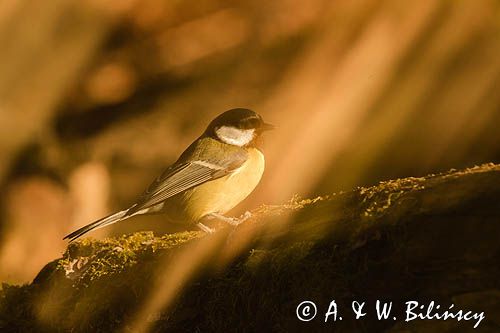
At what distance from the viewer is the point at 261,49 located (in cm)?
469

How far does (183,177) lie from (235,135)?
0.45 m

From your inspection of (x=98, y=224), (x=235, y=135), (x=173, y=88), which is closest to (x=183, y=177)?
(x=235, y=135)

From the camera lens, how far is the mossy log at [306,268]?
5.25 ft

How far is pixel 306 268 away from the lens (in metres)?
1.87

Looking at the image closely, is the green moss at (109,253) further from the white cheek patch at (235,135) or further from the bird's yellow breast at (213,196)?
the white cheek patch at (235,135)

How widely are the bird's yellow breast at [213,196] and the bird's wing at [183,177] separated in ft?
0.11

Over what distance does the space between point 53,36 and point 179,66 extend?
924mm

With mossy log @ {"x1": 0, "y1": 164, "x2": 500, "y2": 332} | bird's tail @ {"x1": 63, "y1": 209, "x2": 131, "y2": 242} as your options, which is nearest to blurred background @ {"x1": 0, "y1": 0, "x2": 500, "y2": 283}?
bird's tail @ {"x1": 63, "y1": 209, "x2": 131, "y2": 242}

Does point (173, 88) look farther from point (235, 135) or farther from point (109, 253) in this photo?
point (109, 253)

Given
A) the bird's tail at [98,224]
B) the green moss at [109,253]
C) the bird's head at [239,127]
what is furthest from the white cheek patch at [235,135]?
the green moss at [109,253]

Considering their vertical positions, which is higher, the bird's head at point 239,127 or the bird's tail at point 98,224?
the bird's head at point 239,127

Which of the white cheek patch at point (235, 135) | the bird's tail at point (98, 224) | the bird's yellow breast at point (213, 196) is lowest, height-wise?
the bird's tail at point (98, 224)

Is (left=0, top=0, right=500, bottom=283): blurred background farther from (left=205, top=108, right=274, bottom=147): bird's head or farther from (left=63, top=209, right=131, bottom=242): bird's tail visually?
(left=63, top=209, right=131, bottom=242): bird's tail

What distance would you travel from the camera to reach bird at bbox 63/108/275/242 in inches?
134
